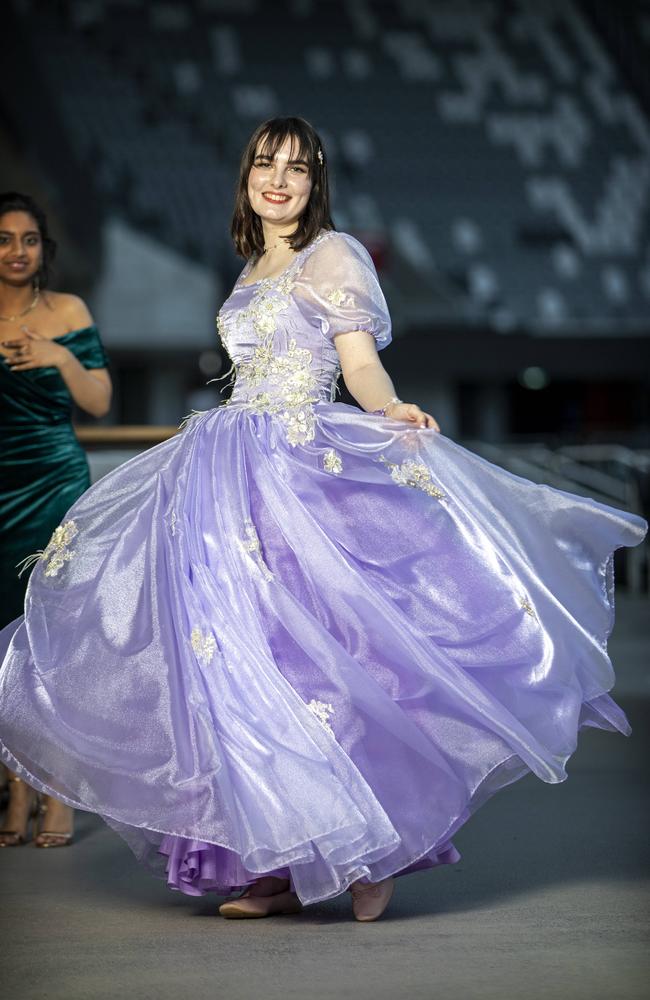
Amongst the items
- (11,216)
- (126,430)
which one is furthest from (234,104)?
(11,216)

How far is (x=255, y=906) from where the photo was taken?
2.89m

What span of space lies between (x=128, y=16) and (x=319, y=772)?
104ft

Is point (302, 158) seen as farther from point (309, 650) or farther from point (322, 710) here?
point (322, 710)

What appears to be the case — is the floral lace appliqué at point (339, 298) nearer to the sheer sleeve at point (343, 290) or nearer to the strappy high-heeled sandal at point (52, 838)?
the sheer sleeve at point (343, 290)

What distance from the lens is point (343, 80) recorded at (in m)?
33.7

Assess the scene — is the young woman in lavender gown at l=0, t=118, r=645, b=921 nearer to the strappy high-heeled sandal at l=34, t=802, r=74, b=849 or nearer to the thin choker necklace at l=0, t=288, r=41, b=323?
the strappy high-heeled sandal at l=34, t=802, r=74, b=849

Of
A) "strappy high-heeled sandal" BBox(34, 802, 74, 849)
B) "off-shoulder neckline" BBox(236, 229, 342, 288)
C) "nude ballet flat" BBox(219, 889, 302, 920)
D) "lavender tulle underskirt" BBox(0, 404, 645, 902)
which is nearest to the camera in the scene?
"lavender tulle underskirt" BBox(0, 404, 645, 902)

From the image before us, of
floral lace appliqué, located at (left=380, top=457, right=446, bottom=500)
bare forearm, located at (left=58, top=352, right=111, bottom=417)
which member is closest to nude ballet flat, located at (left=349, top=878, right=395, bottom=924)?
floral lace appliqué, located at (left=380, top=457, right=446, bottom=500)

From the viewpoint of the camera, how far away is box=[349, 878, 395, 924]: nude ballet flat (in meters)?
2.83

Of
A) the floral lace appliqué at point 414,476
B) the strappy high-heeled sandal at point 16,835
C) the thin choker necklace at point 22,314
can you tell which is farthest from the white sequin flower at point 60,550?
the thin choker necklace at point 22,314

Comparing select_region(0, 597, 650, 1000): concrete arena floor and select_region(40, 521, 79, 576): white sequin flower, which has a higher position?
select_region(40, 521, 79, 576): white sequin flower

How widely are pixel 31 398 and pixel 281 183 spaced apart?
1105 mm

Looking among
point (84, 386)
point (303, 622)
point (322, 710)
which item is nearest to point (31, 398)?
point (84, 386)

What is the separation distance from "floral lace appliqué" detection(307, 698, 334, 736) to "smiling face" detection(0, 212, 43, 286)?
1669 millimetres
